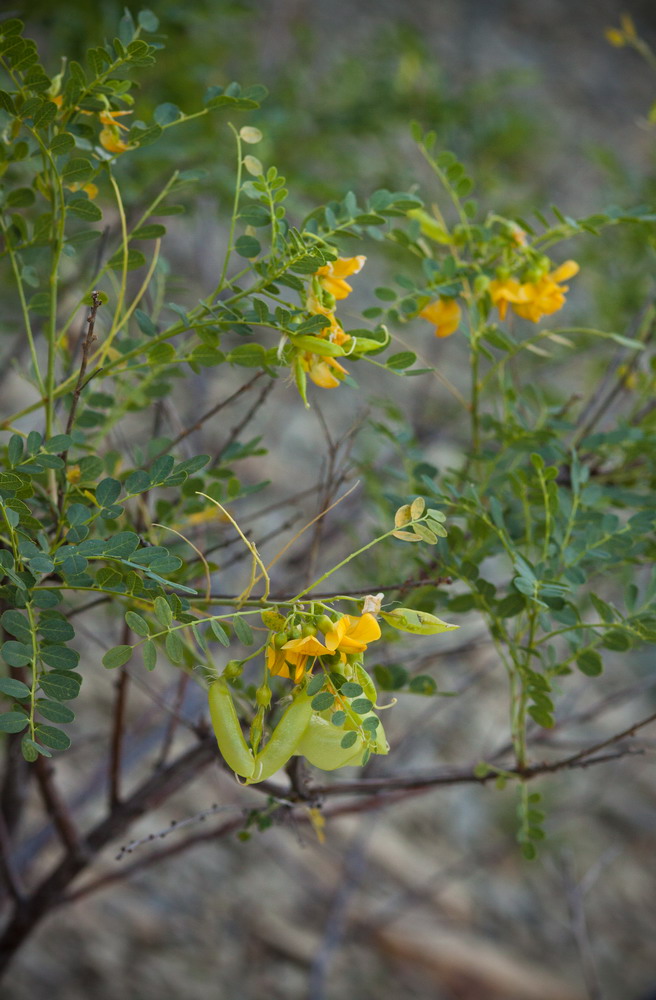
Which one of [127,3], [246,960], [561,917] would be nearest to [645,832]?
[561,917]

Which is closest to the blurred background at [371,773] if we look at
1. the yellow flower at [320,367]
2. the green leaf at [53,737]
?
the yellow flower at [320,367]

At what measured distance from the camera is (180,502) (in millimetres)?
550

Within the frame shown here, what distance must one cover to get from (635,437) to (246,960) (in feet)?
4.24

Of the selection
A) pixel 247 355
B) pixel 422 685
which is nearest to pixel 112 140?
pixel 247 355

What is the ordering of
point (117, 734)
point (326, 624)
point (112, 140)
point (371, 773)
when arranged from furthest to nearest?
point (371, 773)
point (117, 734)
point (112, 140)
point (326, 624)

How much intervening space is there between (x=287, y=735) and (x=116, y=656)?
3.4 inches

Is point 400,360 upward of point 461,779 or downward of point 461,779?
upward

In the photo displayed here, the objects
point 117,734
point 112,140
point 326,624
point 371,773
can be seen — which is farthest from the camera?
point 371,773

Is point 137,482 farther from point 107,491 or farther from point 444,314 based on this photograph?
point 444,314

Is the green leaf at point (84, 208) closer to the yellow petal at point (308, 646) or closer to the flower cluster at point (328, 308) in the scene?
the flower cluster at point (328, 308)

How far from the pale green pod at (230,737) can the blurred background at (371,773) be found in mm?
324

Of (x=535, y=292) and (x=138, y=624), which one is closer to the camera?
(x=138, y=624)

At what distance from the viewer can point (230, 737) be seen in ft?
1.21

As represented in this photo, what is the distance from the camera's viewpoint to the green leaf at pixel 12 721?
13.9 inches
